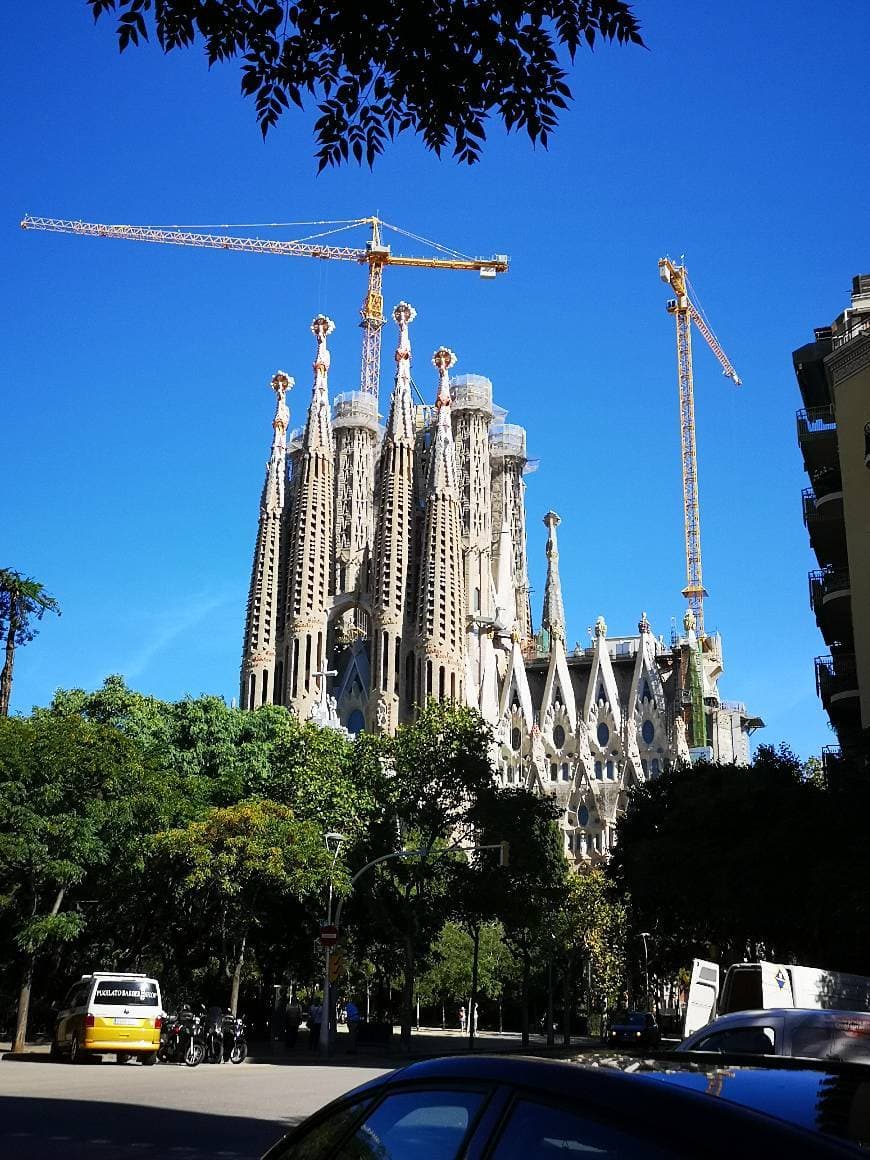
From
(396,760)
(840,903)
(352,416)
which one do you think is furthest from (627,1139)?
(352,416)

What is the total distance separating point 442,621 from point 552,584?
3842 cm

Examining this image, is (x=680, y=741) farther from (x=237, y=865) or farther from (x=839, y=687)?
(x=237, y=865)

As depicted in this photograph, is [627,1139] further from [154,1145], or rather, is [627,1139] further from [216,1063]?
[216,1063]

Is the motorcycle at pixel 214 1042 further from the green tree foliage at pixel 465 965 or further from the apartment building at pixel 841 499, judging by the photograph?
the green tree foliage at pixel 465 965

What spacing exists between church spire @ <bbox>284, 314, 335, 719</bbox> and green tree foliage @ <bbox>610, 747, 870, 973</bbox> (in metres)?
43.5

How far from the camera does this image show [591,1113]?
96.5 inches

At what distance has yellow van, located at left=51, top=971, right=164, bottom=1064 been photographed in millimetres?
21141

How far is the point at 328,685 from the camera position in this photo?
3297 inches

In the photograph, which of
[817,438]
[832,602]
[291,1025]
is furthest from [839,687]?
[291,1025]

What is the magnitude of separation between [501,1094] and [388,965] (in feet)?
142

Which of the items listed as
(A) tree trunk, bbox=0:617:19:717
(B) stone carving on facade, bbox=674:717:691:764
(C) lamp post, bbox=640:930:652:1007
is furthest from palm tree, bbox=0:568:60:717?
(B) stone carving on facade, bbox=674:717:691:764

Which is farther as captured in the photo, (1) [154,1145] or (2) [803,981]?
(2) [803,981]

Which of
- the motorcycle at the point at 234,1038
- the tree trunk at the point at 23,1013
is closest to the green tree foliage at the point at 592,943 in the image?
the motorcycle at the point at 234,1038

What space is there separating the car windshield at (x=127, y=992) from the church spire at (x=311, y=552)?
53500 millimetres
